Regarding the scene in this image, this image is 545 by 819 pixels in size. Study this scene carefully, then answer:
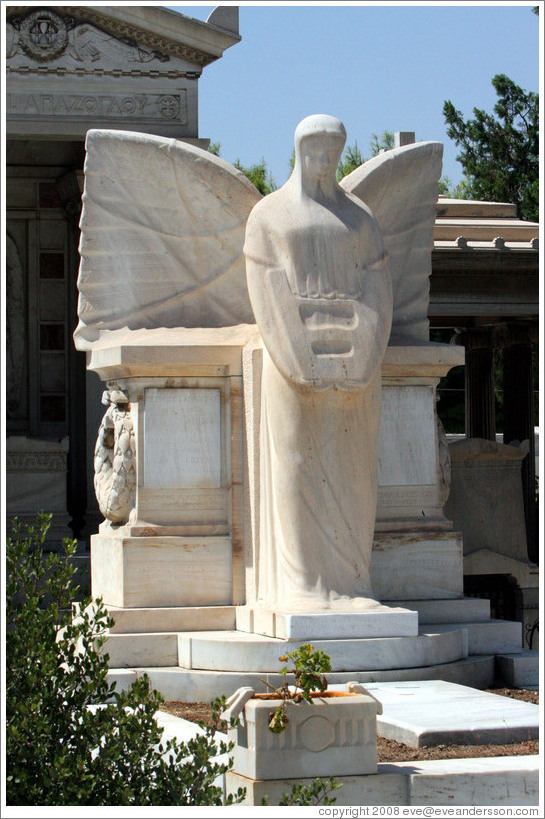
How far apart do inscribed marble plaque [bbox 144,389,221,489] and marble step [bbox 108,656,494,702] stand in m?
1.24

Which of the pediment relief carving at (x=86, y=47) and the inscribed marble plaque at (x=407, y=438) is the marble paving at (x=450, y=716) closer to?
the inscribed marble plaque at (x=407, y=438)

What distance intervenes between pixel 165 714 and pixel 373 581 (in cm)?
212

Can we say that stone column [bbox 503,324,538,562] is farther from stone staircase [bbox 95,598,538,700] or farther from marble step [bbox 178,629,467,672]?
marble step [bbox 178,629,467,672]

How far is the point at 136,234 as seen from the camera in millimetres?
10148

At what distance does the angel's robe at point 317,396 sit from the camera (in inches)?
354

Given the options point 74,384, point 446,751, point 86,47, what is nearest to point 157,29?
point 86,47

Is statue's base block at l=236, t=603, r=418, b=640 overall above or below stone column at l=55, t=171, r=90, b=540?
below

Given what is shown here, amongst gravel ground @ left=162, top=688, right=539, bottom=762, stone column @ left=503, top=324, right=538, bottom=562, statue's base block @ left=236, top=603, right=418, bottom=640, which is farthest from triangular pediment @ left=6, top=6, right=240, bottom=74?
gravel ground @ left=162, top=688, right=539, bottom=762

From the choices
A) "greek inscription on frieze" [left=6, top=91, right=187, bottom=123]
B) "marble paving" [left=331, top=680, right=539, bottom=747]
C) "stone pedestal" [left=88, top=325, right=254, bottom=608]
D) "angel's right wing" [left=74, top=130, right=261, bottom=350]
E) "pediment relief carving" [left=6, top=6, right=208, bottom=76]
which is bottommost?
"marble paving" [left=331, top=680, right=539, bottom=747]

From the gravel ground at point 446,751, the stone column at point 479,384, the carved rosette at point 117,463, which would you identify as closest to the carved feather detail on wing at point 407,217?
the carved rosette at point 117,463

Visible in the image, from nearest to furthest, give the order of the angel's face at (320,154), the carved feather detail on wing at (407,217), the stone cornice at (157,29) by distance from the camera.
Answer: the angel's face at (320,154), the carved feather detail on wing at (407,217), the stone cornice at (157,29)

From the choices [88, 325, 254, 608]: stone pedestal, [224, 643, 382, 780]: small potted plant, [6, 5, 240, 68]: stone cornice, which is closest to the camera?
[224, 643, 382, 780]: small potted plant

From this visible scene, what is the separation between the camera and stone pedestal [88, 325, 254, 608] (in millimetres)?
9602

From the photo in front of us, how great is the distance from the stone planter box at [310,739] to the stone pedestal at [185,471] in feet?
A: 10.5
